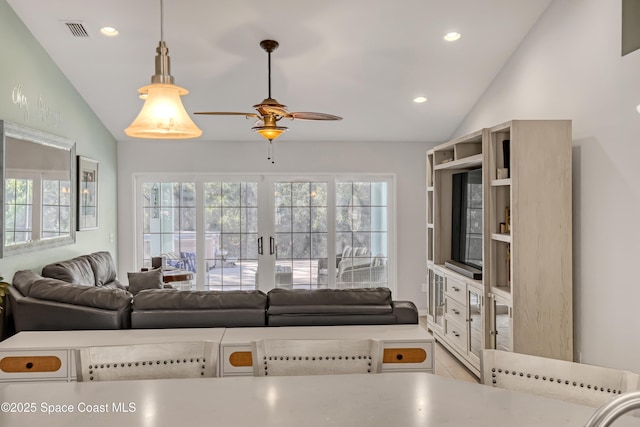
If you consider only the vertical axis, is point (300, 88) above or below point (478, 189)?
above

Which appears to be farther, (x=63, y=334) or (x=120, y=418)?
(x=63, y=334)

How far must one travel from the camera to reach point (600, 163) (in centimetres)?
336

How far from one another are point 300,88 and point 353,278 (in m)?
2.86

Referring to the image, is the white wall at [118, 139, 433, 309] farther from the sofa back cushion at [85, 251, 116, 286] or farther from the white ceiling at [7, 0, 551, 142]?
the sofa back cushion at [85, 251, 116, 286]

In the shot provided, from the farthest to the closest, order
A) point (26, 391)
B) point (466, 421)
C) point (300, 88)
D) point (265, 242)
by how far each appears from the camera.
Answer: point (265, 242) < point (300, 88) < point (26, 391) < point (466, 421)

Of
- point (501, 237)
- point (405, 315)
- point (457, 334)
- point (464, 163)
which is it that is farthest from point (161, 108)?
point (457, 334)

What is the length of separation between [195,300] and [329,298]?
2.77 feet

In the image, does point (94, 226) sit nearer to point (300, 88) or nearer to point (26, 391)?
point (300, 88)

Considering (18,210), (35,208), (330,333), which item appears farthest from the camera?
(35,208)

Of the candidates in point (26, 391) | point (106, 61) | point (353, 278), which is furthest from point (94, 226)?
point (26, 391)

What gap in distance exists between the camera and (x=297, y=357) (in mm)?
1712

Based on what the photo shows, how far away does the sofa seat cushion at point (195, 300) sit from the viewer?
2893 millimetres

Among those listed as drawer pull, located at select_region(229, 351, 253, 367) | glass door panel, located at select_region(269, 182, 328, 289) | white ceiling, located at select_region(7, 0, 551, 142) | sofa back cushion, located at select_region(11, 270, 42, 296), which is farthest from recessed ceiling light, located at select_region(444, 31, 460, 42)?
sofa back cushion, located at select_region(11, 270, 42, 296)

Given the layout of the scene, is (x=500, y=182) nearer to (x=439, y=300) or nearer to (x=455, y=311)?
(x=455, y=311)
